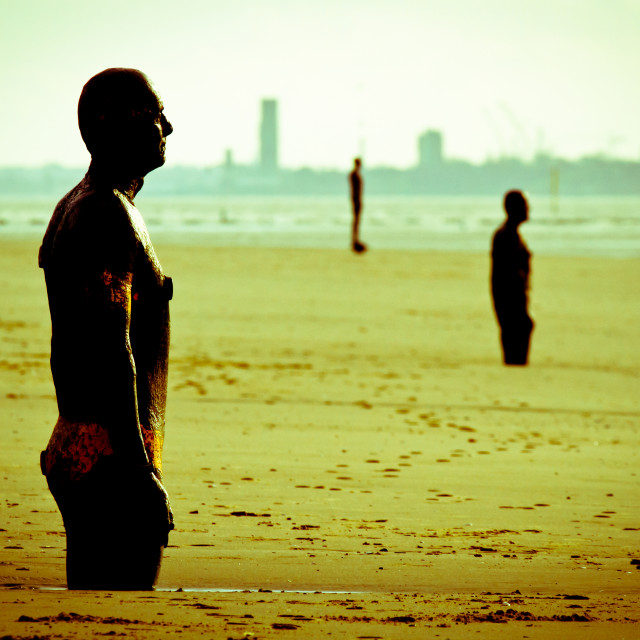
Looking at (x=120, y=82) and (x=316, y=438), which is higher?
(x=120, y=82)

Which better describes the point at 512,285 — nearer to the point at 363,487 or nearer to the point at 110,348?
the point at 363,487

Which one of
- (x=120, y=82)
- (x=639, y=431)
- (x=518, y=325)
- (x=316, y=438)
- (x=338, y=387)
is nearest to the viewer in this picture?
(x=120, y=82)

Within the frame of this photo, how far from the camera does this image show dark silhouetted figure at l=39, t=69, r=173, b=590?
148 inches

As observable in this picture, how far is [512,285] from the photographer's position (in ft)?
40.1

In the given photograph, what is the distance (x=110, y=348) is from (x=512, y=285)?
352 inches

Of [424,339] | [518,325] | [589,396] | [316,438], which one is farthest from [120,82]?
[424,339]

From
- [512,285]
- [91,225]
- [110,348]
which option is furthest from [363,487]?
[512,285]

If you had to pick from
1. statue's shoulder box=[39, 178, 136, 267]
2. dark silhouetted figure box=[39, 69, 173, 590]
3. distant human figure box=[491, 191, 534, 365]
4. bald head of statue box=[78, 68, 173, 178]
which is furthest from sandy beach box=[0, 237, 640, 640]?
bald head of statue box=[78, 68, 173, 178]

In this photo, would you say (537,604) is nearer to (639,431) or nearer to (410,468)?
(410,468)

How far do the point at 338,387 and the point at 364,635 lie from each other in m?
6.97

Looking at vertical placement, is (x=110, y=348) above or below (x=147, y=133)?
below

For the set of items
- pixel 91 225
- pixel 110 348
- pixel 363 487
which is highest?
pixel 91 225

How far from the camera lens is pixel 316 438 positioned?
26.5 feet

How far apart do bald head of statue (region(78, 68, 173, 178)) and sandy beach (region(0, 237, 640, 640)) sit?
1.46m
